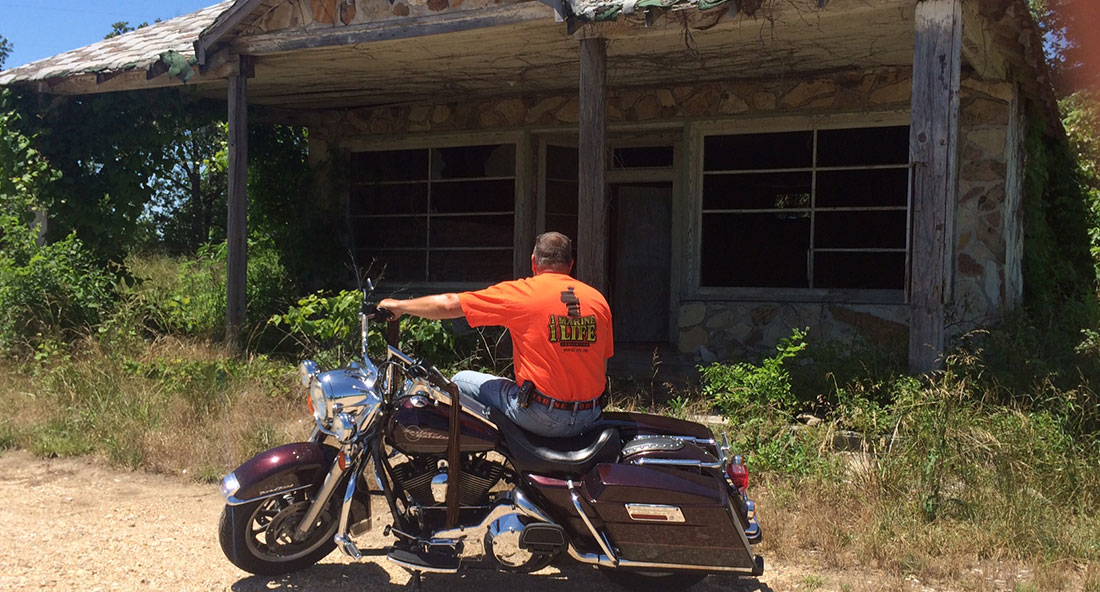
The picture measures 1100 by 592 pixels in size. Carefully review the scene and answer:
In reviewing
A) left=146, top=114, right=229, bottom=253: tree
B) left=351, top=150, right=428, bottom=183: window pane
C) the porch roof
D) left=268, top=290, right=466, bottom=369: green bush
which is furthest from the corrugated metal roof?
left=146, top=114, right=229, bottom=253: tree

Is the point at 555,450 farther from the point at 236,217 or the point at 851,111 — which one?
the point at 851,111

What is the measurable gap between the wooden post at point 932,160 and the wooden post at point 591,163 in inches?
86.3

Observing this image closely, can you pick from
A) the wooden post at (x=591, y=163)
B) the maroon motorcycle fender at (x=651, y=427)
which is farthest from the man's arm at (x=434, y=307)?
the wooden post at (x=591, y=163)

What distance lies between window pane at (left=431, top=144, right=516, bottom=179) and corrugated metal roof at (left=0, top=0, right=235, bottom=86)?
2908mm

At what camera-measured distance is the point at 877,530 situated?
15.3 feet

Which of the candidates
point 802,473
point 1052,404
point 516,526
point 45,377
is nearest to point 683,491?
point 516,526

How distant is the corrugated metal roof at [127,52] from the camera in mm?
8773

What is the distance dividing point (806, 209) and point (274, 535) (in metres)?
6.73

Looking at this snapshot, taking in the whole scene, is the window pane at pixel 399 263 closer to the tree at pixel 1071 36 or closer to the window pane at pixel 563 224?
the window pane at pixel 563 224

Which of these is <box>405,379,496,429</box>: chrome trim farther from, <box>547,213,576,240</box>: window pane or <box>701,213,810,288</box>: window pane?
<box>547,213,576,240</box>: window pane

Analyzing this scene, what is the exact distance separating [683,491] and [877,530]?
1.47 meters

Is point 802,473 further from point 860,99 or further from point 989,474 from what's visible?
point 860,99

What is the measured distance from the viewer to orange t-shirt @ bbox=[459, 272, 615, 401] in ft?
13.0

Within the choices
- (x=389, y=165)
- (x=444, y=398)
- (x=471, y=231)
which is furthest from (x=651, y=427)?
(x=389, y=165)
